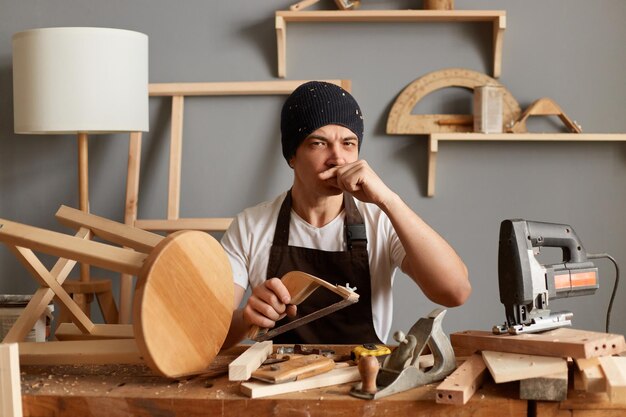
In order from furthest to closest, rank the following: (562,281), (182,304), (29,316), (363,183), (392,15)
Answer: (392,15)
(363,183)
(29,316)
(562,281)
(182,304)

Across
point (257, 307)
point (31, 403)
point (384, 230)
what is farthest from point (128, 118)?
point (31, 403)

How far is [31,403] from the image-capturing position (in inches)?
64.4

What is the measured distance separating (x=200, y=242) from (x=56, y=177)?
7.84 feet

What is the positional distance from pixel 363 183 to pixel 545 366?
29.9 inches

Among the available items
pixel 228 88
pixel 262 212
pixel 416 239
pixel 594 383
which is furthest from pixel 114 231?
pixel 228 88

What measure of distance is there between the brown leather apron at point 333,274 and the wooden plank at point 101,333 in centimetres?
51

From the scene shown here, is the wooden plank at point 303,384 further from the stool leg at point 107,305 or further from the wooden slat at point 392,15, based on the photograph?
the wooden slat at point 392,15

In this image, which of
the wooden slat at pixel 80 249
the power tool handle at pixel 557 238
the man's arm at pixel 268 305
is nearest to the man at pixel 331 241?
the man's arm at pixel 268 305

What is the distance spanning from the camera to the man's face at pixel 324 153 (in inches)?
92.5

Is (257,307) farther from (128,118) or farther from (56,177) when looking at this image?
(56,177)

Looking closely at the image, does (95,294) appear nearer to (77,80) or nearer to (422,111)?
(77,80)

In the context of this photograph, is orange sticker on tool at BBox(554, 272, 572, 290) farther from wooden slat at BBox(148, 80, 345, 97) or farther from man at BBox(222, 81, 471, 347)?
wooden slat at BBox(148, 80, 345, 97)

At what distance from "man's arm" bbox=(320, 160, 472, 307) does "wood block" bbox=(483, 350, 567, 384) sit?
0.56 meters

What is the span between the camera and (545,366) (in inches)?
61.6
